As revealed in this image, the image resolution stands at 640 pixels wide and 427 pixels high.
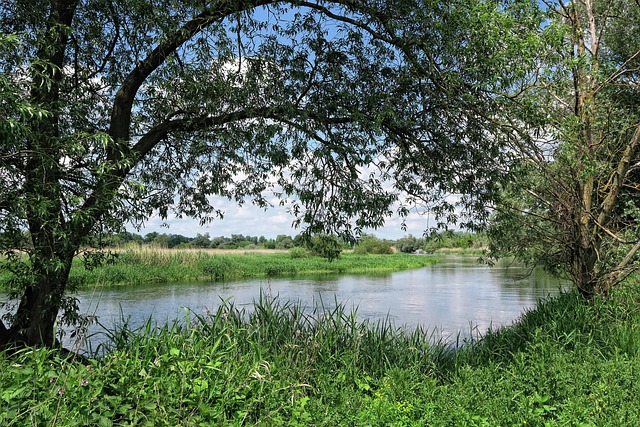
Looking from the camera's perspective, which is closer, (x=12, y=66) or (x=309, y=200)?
(x=12, y=66)

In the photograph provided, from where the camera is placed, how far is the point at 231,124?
622 cm

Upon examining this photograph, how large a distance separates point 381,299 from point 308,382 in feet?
43.1

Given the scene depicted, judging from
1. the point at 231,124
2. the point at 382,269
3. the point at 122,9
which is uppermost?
the point at 122,9

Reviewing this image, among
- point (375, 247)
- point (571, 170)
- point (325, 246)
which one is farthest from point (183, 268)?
point (375, 247)

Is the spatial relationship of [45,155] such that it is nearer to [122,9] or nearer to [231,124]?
[231,124]

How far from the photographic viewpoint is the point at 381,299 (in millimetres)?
17766

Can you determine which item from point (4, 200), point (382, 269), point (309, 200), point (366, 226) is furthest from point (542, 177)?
point (382, 269)

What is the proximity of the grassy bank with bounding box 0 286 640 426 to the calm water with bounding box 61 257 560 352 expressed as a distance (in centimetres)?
466

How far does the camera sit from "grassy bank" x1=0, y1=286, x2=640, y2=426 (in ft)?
11.4

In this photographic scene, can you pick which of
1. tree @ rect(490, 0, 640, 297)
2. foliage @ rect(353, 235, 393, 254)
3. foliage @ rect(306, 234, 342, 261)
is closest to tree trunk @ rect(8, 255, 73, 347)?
foliage @ rect(306, 234, 342, 261)

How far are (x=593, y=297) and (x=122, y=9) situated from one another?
8266 mm

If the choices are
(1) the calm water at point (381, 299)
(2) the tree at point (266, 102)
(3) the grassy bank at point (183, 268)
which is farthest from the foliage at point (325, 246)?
(3) the grassy bank at point (183, 268)

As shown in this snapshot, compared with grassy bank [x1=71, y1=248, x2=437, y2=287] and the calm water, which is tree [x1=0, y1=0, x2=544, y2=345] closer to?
the calm water

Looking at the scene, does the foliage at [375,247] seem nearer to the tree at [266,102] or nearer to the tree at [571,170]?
the tree at [571,170]
